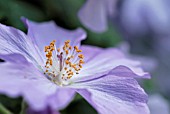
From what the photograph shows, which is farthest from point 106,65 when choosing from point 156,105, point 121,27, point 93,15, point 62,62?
point 121,27

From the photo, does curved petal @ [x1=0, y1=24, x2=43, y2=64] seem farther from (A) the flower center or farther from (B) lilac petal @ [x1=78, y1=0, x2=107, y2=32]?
(B) lilac petal @ [x1=78, y1=0, x2=107, y2=32]

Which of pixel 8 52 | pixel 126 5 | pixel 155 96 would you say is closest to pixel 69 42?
pixel 8 52

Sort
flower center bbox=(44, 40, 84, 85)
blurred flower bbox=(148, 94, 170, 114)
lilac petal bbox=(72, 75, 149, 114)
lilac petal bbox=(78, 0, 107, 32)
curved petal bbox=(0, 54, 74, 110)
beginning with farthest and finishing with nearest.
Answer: blurred flower bbox=(148, 94, 170, 114)
lilac petal bbox=(78, 0, 107, 32)
flower center bbox=(44, 40, 84, 85)
lilac petal bbox=(72, 75, 149, 114)
curved petal bbox=(0, 54, 74, 110)

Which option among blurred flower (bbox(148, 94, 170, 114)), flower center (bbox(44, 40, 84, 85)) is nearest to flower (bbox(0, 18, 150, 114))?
flower center (bbox(44, 40, 84, 85))

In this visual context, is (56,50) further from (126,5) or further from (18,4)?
(126,5)

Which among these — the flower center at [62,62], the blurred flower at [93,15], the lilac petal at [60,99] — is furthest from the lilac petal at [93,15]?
the lilac petal at [60,99]

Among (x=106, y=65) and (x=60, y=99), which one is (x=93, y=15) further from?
(x=60, y=99)
